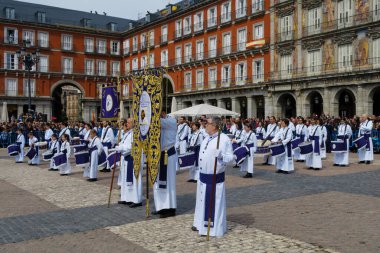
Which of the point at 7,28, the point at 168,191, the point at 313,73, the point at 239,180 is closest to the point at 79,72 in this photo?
the point at 7,28

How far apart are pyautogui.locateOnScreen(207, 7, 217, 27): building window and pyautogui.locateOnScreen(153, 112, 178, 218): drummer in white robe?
36430 millimetres

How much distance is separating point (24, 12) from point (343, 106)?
42.0m

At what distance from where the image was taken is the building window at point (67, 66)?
179 feet

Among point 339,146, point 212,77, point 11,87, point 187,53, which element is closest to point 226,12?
point 212,77

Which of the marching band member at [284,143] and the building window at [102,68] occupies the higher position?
the building window at [102,68]

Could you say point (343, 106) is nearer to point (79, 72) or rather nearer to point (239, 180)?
point (239, 180)

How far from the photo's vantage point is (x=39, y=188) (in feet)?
36.7

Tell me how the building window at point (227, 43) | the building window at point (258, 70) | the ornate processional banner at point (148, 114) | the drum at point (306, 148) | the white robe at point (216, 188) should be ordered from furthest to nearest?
the building window at point (227, 43), the building window at point (258, 70), the drum at point (306, 148), the ornate processional banner at point (148, 114), the white robe at point (216, 188)

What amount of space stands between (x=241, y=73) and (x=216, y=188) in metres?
33.8

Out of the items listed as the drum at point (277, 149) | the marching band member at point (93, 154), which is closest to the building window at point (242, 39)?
the drum at point (277, 149)

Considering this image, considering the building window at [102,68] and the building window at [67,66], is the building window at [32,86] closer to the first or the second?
the building window at [67,66]

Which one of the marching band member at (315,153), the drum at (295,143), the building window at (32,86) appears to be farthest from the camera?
the building window at (32,86)

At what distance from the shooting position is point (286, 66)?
34.5 m

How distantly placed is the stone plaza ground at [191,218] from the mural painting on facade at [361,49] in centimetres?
1856
